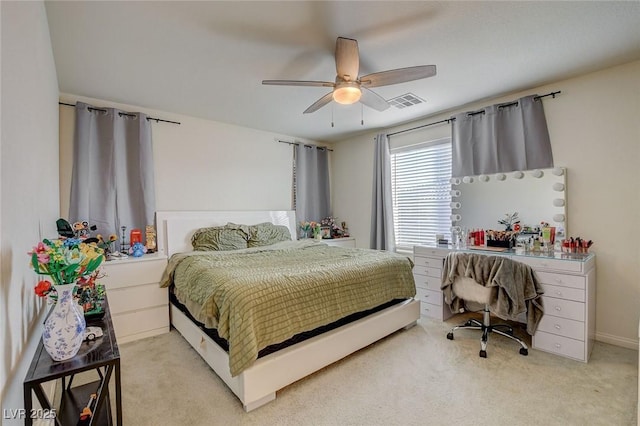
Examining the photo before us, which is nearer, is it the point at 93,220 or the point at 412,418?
the point at 412,418

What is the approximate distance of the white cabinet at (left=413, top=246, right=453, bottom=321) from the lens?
10.4ft

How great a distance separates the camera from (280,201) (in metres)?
4.70

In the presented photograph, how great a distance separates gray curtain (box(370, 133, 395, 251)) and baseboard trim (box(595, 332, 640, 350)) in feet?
7.70

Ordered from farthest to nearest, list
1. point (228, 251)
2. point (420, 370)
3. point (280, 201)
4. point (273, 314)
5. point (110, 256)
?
point (280, 201) < point (228, 251) < point (110, 256) < point (420, 370) < point (273, 314)

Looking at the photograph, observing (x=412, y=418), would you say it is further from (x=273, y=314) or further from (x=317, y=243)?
(x=317, y=243)

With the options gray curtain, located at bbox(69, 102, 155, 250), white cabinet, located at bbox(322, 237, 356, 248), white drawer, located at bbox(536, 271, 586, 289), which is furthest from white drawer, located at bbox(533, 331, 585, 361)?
gray curtain, located at bbox(69, 102, 155, 250)

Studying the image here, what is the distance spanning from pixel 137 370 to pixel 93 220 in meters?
1.74

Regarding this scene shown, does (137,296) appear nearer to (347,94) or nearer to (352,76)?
(347,94)

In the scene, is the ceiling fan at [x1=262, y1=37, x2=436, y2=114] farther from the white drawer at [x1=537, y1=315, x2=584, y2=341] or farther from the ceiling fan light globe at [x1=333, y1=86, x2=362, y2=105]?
the white drawer at [x1=537, y1=315, x2=584, y2=341]

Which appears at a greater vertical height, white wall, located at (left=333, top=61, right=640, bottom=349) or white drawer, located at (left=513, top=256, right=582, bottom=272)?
white wall, located at (left=333, top=61, right=640, bottom=349)

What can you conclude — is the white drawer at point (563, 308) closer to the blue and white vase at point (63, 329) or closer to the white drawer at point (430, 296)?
the white drawer at point (430, 296)

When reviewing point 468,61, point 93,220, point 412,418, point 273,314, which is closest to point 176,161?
point 93,220

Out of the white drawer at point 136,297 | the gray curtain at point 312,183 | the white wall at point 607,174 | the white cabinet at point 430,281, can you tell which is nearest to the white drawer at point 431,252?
the white cabinet at point 430,281

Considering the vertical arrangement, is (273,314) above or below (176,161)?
below
